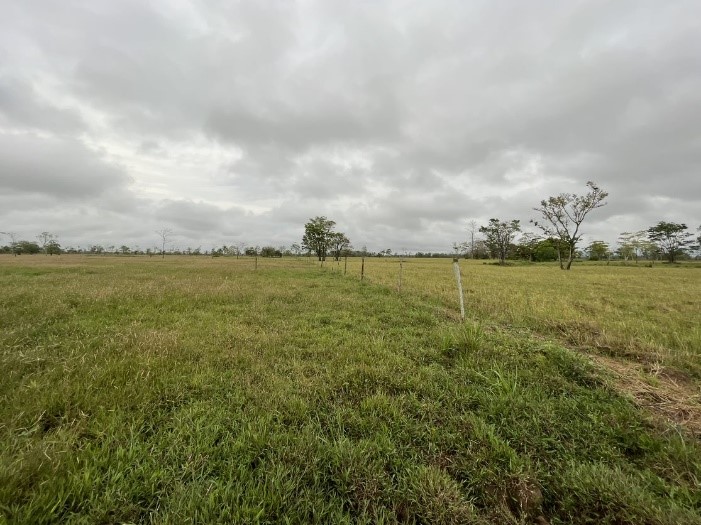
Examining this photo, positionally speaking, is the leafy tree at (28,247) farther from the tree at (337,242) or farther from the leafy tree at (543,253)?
the leafy tree at (543,253)


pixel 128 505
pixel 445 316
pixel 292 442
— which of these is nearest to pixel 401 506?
pixel 292 442

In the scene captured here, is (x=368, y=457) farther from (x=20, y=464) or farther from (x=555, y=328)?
(x=555, y=328)

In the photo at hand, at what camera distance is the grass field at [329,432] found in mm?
2314

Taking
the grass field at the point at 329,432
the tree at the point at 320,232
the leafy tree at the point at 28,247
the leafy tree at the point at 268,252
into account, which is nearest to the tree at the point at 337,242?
the tree at the point at 320,232

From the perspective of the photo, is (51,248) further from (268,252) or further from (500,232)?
(500,232)

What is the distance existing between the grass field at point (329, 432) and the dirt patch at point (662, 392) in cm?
22

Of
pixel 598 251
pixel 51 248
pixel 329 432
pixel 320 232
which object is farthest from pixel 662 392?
pixel 51 248

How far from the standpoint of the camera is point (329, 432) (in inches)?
128

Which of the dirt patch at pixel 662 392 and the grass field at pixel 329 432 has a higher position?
the grass field at pixel 329 432

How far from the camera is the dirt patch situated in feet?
12.2

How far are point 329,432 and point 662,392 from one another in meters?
5.27

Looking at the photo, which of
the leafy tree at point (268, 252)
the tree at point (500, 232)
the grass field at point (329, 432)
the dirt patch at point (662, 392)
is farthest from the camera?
the leafy tree at point (268, 252)

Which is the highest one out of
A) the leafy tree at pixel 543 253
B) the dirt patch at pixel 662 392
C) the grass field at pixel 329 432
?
the leafy tree at pixel 543 253

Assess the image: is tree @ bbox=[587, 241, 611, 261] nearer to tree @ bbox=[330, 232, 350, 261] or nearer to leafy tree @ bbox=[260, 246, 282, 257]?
tree @ bbox=[330, 232, 350, 261]
